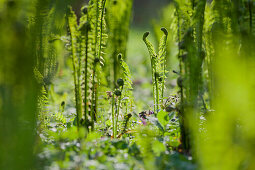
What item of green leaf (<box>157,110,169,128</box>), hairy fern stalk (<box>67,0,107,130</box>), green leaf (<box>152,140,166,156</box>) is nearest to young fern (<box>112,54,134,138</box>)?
hairy fern stalk (<box>67,0,107,130</box>)

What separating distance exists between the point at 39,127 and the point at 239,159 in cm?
89

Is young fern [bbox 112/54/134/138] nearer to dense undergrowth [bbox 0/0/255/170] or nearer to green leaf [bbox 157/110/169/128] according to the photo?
dense undergrowth [bbox 0/0/255/170]

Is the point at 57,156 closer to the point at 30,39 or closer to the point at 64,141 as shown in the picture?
the point at 64,141

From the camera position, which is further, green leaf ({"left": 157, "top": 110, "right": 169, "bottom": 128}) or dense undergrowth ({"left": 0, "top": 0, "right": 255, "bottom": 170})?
green leaf ({"left": 157, "top": 110, "right": 169, "bottom": 128})

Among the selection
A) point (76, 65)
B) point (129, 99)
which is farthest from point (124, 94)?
point (76, 65)

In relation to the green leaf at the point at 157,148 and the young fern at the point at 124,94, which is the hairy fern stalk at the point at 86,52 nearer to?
the young fern at the point at 124,94

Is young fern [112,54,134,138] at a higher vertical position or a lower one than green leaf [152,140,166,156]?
higher

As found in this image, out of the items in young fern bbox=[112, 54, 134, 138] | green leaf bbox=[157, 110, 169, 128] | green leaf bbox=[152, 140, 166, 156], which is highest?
young fern bbox=[112, 54, 134, 138]

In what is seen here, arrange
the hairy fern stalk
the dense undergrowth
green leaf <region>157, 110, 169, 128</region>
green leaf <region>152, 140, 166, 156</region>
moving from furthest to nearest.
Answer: the hairy fern stalk
green leaf <region>157, 110, 169, 128</region>
green leaf <region>152, 140, 166, 156</region>
the dense undergrowth

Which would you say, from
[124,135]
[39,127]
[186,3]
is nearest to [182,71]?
[186,3]

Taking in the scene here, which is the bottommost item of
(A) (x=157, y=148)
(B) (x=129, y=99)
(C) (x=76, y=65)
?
→ (A) (x=157, y=148)

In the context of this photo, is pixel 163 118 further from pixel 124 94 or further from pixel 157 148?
pixel 124 94

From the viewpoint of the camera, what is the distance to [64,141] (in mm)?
1312

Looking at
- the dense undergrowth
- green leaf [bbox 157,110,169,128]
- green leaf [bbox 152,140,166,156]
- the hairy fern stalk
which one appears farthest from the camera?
the hairy fern stalk
